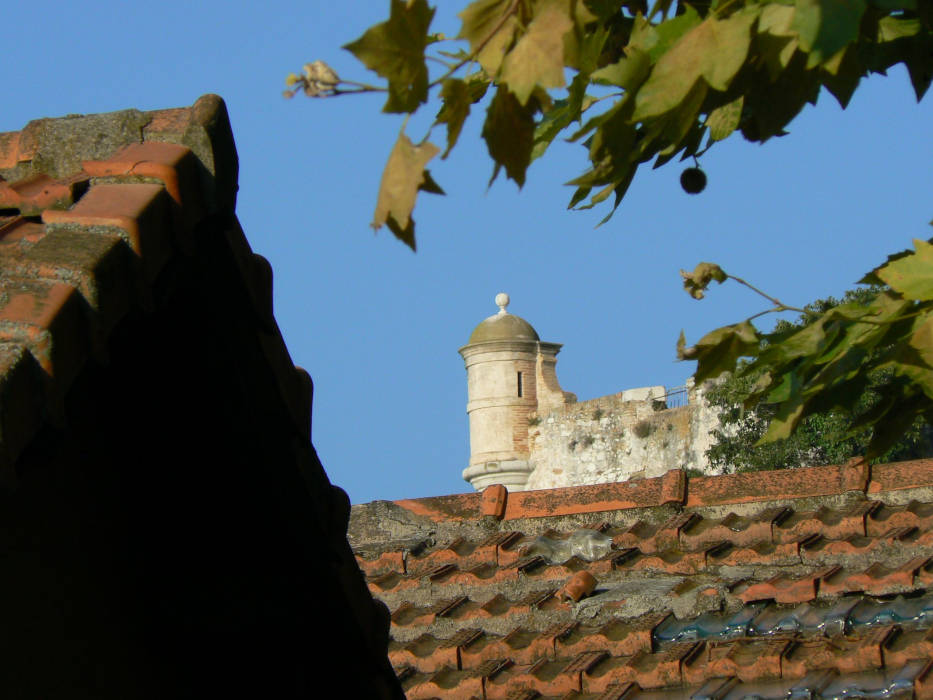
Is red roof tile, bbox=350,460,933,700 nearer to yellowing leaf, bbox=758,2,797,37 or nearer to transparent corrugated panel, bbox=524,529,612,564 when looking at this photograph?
transparent corrugated panel, bbox=524,529,612,564

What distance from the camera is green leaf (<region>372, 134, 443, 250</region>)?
180cm

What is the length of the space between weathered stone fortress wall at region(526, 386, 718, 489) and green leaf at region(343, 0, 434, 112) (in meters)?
28.5

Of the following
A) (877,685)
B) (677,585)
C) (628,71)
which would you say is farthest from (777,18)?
(677,585)

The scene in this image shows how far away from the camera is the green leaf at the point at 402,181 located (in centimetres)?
180

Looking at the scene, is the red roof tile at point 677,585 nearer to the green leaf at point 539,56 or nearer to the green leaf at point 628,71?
the green leaf at point 628,71

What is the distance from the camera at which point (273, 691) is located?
3.08 metres

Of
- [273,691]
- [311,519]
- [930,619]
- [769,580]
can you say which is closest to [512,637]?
[769,580]

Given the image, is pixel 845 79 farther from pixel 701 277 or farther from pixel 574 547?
pixel 574 547

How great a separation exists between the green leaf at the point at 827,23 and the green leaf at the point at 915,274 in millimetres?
523

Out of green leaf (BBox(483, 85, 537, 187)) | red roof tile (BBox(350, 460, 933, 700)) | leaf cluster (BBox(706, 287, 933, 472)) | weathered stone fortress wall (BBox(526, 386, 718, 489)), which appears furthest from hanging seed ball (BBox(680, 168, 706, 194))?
weathered stone fortress wall (BBox(526, 386, 718, 489))

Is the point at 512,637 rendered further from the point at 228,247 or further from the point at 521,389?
the point at 521,389

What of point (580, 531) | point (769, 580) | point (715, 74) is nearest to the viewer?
point (715, 74)

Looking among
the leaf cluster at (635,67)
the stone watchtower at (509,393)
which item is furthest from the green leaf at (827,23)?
the stone watchtower at (509,393)

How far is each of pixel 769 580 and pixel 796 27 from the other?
3.07m
